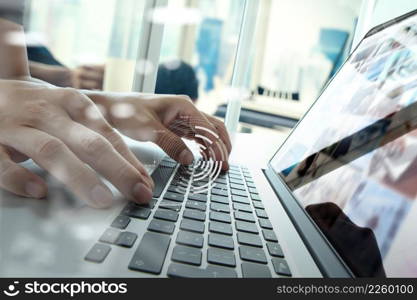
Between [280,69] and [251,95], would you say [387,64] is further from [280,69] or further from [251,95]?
[280,69]

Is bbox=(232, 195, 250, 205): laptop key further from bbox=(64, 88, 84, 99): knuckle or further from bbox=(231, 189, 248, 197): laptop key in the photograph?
bbox=(64, 88, 84, 99): knuckle

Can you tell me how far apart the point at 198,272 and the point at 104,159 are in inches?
4.9

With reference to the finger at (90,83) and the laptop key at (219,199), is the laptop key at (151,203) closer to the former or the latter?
the laptop key at (219,199)

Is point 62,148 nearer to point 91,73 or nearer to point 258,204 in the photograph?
point 258,204

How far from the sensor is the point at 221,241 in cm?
22

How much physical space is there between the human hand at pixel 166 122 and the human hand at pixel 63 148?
0.52 feet

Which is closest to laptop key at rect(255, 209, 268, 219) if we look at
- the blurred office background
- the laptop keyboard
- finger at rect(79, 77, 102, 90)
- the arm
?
the laptop keyboard

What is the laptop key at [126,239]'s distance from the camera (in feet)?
0.59

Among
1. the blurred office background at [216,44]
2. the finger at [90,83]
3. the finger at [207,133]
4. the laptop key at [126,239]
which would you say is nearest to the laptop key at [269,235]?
the laptop key at [126,239]

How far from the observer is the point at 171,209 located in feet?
0.84

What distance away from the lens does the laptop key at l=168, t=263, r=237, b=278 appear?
162 millimetres

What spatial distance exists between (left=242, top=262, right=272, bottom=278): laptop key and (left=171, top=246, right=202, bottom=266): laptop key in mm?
26

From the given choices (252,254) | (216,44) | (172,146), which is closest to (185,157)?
(172,146)

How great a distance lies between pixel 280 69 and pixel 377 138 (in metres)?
2.63
